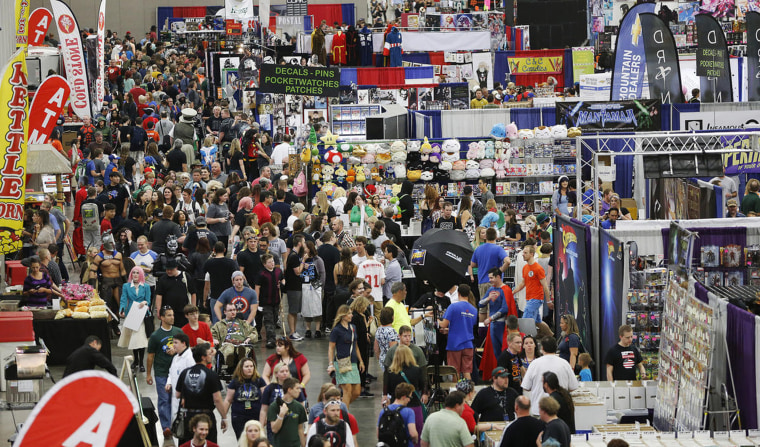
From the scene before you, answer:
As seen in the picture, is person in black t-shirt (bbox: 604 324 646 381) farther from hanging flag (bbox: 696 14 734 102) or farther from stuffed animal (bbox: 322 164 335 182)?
hanging flag (bbox: 696 14 734 102)

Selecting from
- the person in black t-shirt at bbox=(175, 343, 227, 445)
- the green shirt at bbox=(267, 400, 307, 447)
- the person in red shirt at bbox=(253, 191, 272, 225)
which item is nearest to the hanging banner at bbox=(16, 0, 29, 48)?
the person in red shirt at bbox=(253, 191, 272, 225)

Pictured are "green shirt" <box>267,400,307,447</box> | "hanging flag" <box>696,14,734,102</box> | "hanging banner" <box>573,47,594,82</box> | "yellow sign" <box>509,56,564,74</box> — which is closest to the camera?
"green shirt" <box>267,400,307,447</box>

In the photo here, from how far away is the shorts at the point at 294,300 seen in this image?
14734mm

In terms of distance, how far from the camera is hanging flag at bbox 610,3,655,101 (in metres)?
20.7

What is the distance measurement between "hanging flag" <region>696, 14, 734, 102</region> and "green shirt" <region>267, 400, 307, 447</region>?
50.2 feet

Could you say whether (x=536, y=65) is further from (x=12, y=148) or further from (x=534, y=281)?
(x=12, y=148)

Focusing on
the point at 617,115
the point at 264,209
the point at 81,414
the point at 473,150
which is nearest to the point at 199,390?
the point at 81,414

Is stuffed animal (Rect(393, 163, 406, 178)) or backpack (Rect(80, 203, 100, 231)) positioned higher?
stuffed animal (Rect(393, 163, 406, 178))

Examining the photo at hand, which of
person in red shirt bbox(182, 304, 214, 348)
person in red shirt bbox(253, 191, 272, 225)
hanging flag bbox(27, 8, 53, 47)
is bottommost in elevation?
person in red shirt bbox(182, 304, 214, 348)

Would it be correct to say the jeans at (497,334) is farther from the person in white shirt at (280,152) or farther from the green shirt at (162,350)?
the person in white shirt at (280,152)

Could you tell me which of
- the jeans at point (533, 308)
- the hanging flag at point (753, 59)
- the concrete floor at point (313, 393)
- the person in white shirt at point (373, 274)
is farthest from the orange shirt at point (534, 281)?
the hanging flag at point (753, 59)

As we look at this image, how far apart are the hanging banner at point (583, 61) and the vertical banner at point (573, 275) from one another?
2209 cm

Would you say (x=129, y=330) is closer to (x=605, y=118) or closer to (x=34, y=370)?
(x=34, y=370)

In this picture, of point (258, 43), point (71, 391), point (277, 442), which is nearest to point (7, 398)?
point (277, 442)
